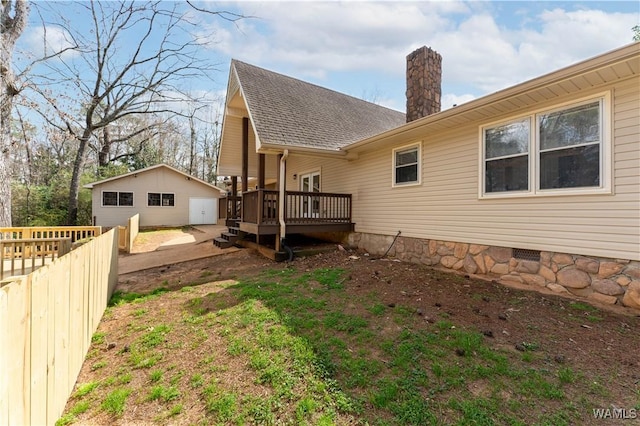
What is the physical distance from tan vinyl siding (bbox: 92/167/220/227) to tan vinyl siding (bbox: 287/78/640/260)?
13.8 meters

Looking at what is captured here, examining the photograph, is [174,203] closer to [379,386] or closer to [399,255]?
[399,255]

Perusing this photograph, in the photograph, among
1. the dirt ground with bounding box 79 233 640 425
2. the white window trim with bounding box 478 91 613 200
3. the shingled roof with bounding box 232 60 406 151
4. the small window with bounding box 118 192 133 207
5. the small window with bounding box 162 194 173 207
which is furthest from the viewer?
the small window with bounding box 162 194 173 207

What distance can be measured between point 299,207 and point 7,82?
861 cm

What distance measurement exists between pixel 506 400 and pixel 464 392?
12.6 inches

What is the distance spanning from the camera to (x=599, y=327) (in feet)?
11.9

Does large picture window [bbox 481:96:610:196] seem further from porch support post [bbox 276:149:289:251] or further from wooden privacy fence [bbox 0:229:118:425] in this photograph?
wooden privacy fence [bbox 0:229:118:425]

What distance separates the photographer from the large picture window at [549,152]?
4414mm

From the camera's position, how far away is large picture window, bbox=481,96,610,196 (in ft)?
14.5

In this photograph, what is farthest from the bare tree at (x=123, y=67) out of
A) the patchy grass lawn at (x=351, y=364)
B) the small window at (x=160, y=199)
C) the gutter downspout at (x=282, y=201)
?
the patchy grass lawn at (x=351, y=364)

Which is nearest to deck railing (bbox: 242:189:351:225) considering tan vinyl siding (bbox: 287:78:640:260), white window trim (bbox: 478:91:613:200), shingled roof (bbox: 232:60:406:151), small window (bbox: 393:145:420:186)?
tan vinyl siding (bbox: 287:78:640:260)

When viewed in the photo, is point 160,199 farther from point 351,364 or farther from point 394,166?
point 351,364

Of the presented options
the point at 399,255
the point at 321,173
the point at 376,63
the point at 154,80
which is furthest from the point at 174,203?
the point at 399,255

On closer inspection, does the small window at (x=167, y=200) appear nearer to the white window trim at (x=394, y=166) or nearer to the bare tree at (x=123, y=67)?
the bare tree at (x=123, y=67)

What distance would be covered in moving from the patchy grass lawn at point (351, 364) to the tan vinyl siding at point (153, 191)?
52.6 feet
